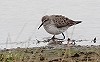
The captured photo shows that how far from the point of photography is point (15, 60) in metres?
7.13

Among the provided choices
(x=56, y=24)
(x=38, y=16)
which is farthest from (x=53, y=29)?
(x=38, y=16)

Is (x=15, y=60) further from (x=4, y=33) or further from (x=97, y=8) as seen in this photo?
(x=97, y=8)

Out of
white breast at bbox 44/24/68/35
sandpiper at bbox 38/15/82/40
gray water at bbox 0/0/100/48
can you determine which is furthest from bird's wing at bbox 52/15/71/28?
gray water at bbox 0/0/100/48

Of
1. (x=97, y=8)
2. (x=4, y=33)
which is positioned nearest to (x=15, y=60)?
(x=4, y=33)

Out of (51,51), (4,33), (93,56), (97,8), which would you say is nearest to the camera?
(93,56)

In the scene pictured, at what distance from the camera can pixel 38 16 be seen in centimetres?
1353

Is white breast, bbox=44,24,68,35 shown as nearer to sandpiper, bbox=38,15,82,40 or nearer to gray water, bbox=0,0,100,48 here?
sandpiper, bbox=38,15,82,40

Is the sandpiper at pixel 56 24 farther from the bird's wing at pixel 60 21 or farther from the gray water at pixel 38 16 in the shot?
the gray water at pixel 38 16

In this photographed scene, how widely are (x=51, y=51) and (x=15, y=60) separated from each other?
197 cm

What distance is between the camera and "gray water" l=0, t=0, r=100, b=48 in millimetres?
11523

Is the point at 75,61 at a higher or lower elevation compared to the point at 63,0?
lower

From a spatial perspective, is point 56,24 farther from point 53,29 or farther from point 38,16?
point 38,16

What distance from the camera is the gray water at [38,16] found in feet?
37.8

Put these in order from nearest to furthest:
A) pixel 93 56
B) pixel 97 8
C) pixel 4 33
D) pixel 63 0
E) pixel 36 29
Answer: pixel 93 56
pixel 4 33
pixel 36 29
pixel 97 8
pixel 63 0
